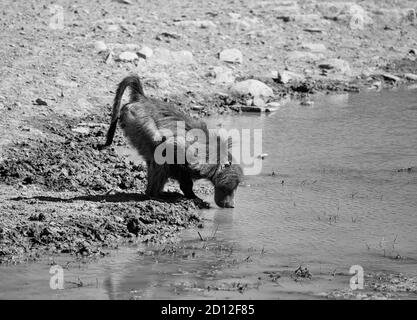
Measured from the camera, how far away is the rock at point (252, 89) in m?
13.5

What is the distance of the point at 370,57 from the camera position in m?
16.4

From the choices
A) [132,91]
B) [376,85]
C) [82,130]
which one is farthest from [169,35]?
[132,91]

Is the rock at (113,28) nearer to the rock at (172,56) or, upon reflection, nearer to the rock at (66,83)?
the rock at (172,56)

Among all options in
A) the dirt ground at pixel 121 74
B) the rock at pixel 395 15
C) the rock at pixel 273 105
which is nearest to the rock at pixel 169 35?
the dirt ground at pixel 121 74

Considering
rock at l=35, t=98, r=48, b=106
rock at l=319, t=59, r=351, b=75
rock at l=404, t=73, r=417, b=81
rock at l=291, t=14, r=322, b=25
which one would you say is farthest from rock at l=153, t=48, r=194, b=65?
rock at l=404, t=73, r=417, b=81

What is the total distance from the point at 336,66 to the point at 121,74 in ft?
14.4

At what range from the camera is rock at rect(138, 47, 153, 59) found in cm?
1370

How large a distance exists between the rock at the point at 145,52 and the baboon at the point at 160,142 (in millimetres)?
4658

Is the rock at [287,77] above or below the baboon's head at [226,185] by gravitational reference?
above

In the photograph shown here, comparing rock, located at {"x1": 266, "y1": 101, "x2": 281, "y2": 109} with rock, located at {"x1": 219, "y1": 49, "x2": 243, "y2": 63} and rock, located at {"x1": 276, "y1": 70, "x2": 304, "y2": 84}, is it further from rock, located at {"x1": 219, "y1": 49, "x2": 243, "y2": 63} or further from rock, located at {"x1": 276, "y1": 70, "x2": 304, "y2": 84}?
rock, located at {"x1": 219, "y1": 49, "x2": 243, "y2": 63}

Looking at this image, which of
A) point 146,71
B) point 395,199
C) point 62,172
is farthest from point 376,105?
point 62,172

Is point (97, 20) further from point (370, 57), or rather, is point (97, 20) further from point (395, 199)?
point (395, 199)

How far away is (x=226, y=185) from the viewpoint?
29.6 feet
